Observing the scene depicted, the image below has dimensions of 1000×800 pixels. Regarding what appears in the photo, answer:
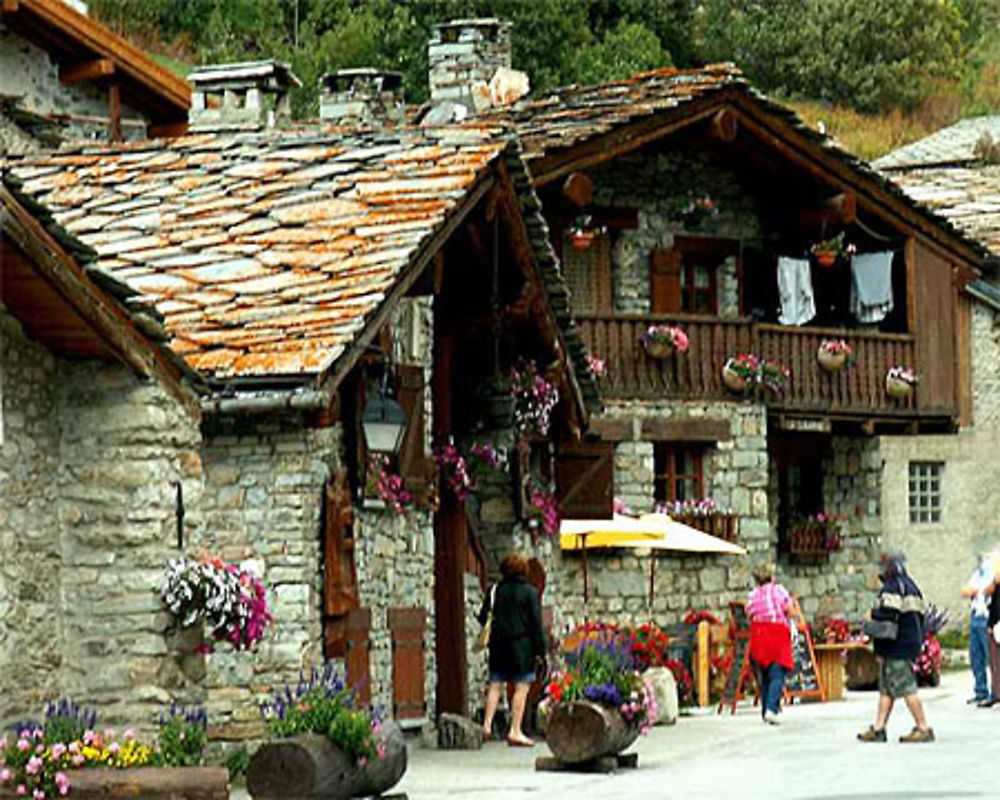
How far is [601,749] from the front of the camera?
19.9 m

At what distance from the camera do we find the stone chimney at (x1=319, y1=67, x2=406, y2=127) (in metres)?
34.2

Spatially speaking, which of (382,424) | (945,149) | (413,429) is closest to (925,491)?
(945,149)

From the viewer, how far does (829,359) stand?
35.2 metres

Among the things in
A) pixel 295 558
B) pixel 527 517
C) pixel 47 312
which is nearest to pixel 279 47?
pixel 527 517

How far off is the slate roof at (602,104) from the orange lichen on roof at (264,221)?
705 cm

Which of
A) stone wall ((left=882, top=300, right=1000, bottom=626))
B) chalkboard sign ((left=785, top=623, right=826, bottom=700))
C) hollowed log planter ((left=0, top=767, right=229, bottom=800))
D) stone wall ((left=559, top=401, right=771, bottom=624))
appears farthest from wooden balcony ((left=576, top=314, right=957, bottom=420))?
hollowed log planter ((left=0, top=767, right=229, bottom=800))

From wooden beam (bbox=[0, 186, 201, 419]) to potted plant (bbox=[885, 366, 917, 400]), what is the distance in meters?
20.7

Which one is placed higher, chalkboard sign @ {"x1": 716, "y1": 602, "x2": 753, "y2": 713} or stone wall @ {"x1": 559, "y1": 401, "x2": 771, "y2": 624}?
stone wall @ {"x1": 559, "y1": 401, "x2": 771, "y2": 624}

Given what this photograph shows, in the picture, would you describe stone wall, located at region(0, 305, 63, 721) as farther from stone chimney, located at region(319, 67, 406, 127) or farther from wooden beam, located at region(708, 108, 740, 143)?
stone chimney, located at region(319, 67, 406, 127)

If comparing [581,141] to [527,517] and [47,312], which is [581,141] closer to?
[527,517]

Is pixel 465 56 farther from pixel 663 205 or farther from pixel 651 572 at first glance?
pixel 651 572

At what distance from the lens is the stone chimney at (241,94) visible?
28.2m

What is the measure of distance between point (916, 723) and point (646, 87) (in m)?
12.7

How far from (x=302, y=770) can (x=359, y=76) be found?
19.2m
